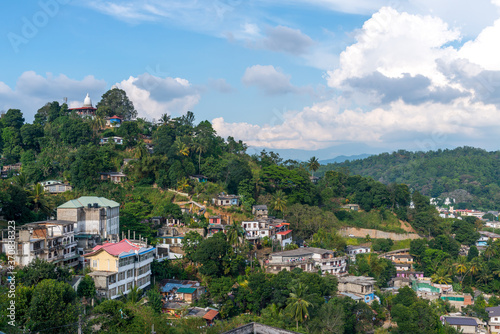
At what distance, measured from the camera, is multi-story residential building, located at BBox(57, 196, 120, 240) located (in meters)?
29.8

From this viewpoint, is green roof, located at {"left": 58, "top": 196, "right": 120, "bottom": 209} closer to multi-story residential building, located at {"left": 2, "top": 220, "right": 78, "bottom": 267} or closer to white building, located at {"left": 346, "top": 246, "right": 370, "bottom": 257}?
multi-story residential building, located at {"left": 2, "top": 220, "right": 78, "bottom": 267}

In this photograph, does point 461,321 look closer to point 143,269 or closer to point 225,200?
point 225,200

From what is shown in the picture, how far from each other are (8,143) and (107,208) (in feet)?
77.5

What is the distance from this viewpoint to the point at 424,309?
30.0 m

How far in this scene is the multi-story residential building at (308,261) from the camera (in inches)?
1368

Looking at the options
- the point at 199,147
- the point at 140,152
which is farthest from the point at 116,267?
the point at 199,147

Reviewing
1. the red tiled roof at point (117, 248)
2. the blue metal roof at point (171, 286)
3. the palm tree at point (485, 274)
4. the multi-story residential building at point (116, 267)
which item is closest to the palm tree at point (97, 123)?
the red tiled roof at point (117, 248)

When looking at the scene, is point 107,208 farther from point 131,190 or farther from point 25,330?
point 25,330

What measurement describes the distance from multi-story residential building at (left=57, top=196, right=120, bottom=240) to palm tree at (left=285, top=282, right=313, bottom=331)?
1345 cm

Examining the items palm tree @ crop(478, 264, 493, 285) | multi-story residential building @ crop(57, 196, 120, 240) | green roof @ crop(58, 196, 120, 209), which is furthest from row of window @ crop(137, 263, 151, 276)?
palm tree @ crop(478, 264, 493, 285)

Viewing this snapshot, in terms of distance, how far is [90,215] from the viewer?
99.9ft

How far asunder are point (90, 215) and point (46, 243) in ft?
17.8

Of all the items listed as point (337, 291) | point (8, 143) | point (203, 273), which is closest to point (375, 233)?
point (337, 291)

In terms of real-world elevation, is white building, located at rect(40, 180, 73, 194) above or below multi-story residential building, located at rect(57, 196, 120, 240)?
above
